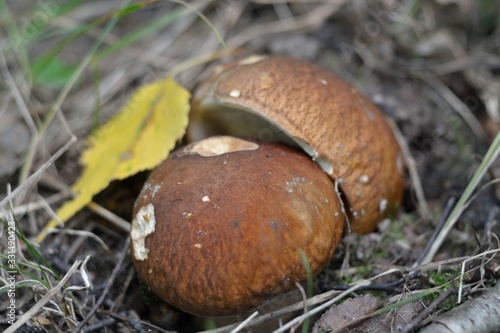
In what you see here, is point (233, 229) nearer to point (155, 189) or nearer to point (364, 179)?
point (155, 189)

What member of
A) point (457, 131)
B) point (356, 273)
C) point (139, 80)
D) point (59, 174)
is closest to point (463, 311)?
A: point (356, 273)

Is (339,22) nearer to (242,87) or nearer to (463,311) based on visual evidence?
(242,87)

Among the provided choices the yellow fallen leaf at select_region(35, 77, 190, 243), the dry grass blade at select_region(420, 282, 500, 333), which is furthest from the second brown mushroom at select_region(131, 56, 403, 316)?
the dry grass blade at select_region(420, 282, 500, 333)

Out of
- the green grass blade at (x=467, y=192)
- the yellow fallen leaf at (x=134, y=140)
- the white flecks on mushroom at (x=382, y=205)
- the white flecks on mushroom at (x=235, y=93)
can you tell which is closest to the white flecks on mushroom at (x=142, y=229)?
the yellow fallen leaf at (x=134, y=140)

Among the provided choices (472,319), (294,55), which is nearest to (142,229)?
(472,319)

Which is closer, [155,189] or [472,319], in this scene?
[472,319]

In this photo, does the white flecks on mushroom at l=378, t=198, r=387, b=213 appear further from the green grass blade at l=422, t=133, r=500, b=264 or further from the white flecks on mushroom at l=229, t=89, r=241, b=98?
the white flecks on mushroom at l=229, t=89, r=241, b=98
